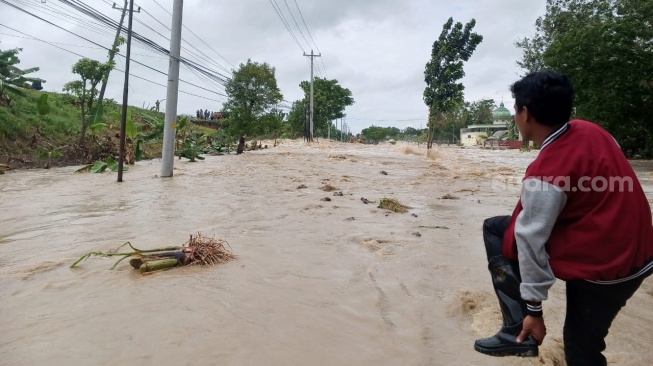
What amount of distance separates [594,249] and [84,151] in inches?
664

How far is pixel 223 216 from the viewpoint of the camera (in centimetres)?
651

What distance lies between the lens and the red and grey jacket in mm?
1578

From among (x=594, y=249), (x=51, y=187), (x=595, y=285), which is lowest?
(x=51, y=187)

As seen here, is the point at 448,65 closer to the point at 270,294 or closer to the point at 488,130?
the point at 270,294

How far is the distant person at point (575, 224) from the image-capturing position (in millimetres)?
1582

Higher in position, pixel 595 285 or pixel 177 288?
pixel 595 285

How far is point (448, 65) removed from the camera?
2917cm

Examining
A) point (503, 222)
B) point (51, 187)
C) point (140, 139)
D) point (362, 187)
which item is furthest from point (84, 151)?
point (503, 222)

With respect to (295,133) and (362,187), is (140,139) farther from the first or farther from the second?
(295,133)

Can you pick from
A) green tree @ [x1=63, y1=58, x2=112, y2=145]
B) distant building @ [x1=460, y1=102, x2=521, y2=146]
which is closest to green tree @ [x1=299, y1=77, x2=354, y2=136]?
distant building @ [x1=460, y1=102, x2=521, y2=146]

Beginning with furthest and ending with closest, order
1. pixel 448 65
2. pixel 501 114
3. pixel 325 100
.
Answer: pixel 501 114, pixel 325 100, pixel 448 65

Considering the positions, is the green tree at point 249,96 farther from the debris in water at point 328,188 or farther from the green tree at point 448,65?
the debris in water at point 328,188

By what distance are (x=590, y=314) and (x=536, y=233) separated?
16.0 inches

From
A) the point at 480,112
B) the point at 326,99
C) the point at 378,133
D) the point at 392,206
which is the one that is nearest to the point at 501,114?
the point at 480,112
